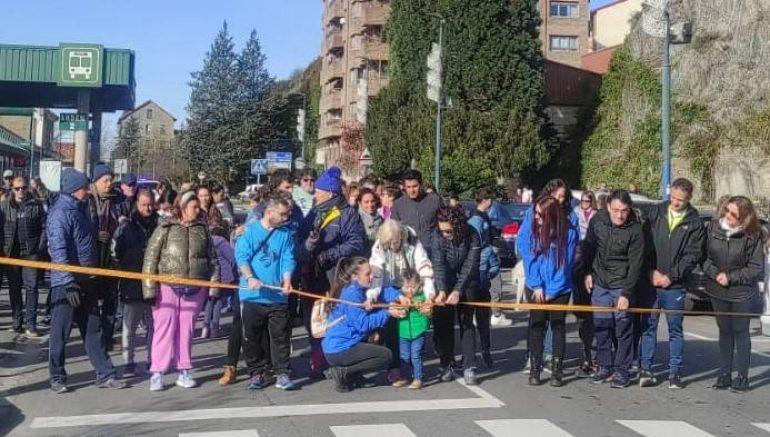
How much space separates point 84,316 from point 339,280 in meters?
2.39

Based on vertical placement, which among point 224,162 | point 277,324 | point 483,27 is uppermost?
point 483,27

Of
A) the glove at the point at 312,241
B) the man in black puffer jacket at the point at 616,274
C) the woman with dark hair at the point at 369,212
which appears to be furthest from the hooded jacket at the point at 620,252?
the glove at the point at 312,241

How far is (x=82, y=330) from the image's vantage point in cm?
866

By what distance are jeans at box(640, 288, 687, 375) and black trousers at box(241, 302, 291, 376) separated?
11.5 feet

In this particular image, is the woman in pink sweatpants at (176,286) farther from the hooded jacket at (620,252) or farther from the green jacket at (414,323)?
the hooded jacket at (620,252)

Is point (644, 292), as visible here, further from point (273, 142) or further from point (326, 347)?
point (273, 142)

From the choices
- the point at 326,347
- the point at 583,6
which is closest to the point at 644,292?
the point at 326,347

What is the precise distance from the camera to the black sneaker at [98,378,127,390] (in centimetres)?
859

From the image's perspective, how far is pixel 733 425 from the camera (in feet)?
24.8

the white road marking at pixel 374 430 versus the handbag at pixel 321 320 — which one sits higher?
the handbag at pixel 321 320

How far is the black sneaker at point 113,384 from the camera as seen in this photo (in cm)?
859

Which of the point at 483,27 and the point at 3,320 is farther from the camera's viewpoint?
the point at 483,27

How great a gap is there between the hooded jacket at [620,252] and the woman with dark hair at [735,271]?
762 mm

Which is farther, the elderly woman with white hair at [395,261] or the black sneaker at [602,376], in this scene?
the black sneaker at [602,376]
